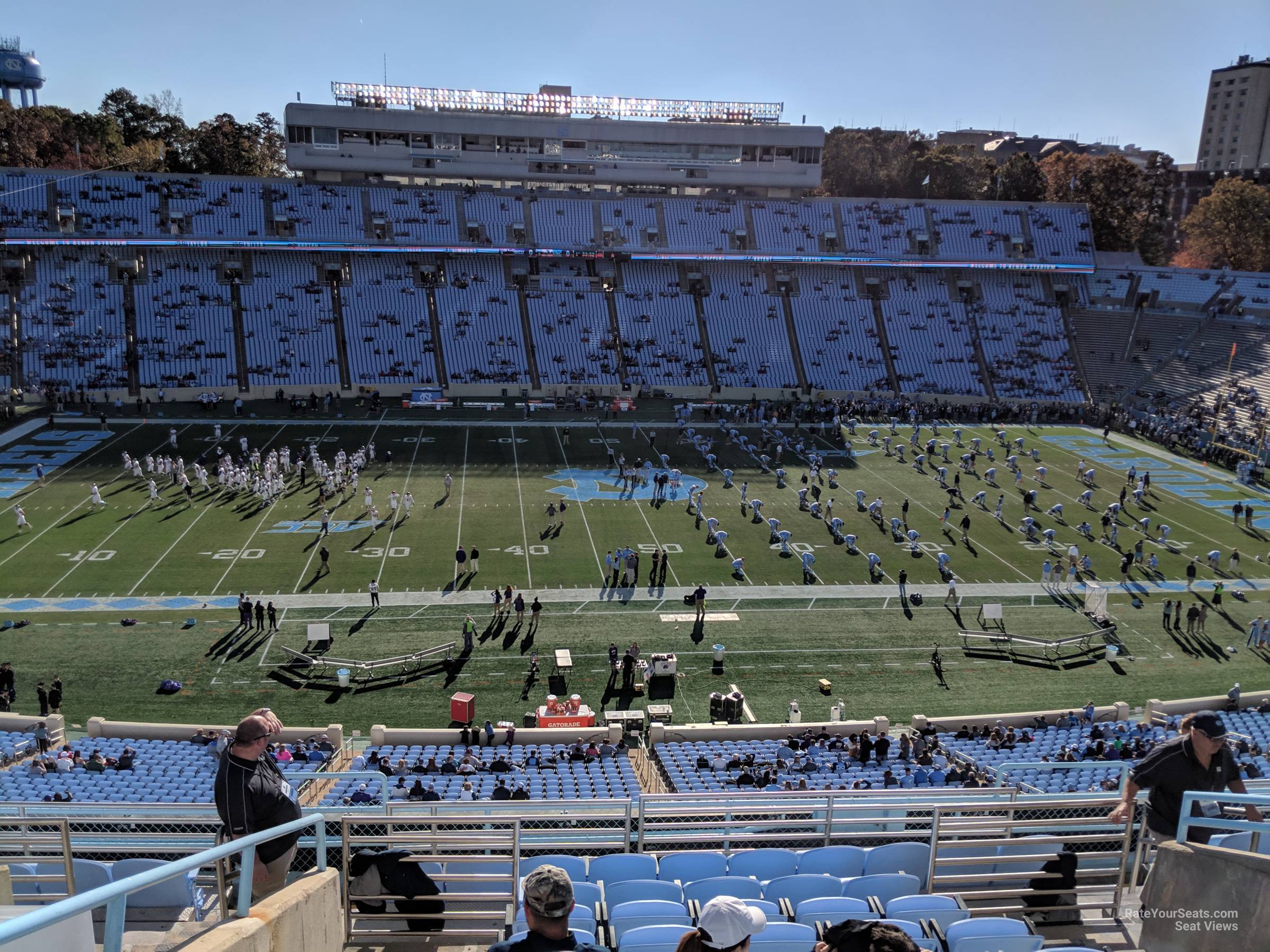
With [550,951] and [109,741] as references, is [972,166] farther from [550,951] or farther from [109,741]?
[550,951]

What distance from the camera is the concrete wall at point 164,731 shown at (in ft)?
63.1

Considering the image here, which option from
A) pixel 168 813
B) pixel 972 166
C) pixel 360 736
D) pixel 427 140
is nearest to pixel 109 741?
pixel 360 736

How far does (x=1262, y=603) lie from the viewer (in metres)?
30.8

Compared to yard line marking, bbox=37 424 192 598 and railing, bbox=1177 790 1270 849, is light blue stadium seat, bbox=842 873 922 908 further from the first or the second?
yard line marking, bbox=37 424 192 598

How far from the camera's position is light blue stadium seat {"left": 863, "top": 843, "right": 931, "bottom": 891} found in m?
8.29

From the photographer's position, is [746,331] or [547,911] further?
[746,331]

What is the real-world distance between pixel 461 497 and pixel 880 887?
103 feet

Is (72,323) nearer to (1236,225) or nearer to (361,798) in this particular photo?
(361,798)

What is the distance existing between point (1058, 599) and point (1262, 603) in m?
6.51

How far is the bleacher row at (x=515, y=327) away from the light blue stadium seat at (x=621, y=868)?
47732mm

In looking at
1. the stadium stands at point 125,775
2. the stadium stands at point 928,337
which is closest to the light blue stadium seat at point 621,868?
the stadium stands at point 125,775

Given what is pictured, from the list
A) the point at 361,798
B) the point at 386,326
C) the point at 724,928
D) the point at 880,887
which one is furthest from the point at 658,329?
the point at 724,928

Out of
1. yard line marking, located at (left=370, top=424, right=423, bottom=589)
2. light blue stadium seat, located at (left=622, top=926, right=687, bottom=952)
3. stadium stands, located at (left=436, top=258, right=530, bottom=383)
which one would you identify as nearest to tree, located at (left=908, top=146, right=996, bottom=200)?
stadium stands, located at (left=436, top=258, right=530, bottom=383)

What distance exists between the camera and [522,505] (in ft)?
122
